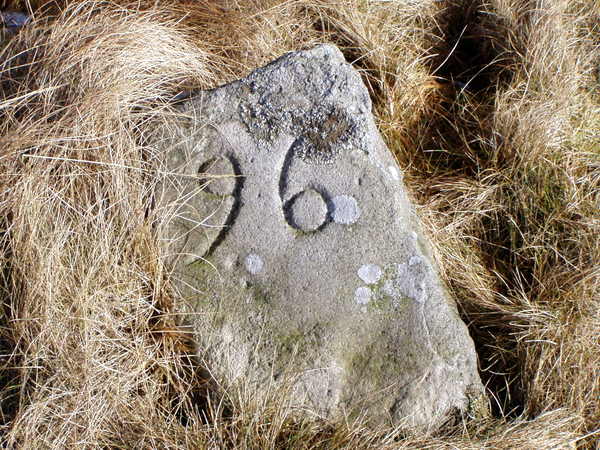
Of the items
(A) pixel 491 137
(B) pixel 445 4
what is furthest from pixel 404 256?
(B) pixel 445 4

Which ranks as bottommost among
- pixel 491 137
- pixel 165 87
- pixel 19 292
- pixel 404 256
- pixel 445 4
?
pixel 19 292

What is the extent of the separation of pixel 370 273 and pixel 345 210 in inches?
9.2

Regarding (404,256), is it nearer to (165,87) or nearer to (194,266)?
(194,266)

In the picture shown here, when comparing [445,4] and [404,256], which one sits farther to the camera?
[445,4]

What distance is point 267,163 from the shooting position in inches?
87.0

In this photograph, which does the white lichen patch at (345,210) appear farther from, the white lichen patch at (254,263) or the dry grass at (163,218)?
the dry grass at (163,218)

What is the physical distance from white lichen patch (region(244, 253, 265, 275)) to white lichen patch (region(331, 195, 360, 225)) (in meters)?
0.29

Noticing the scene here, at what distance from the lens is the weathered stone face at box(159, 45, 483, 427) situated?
2021 mm

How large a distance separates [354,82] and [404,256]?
670 millimetres

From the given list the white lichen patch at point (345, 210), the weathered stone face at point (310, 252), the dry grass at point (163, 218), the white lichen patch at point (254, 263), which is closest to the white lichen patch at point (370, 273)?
the weathered stone face at point (310, 252)

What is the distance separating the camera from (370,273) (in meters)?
2.08

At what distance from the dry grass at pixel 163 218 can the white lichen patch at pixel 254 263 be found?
0.28m

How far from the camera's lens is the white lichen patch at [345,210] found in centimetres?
213

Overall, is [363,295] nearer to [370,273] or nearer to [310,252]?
[370,273]
